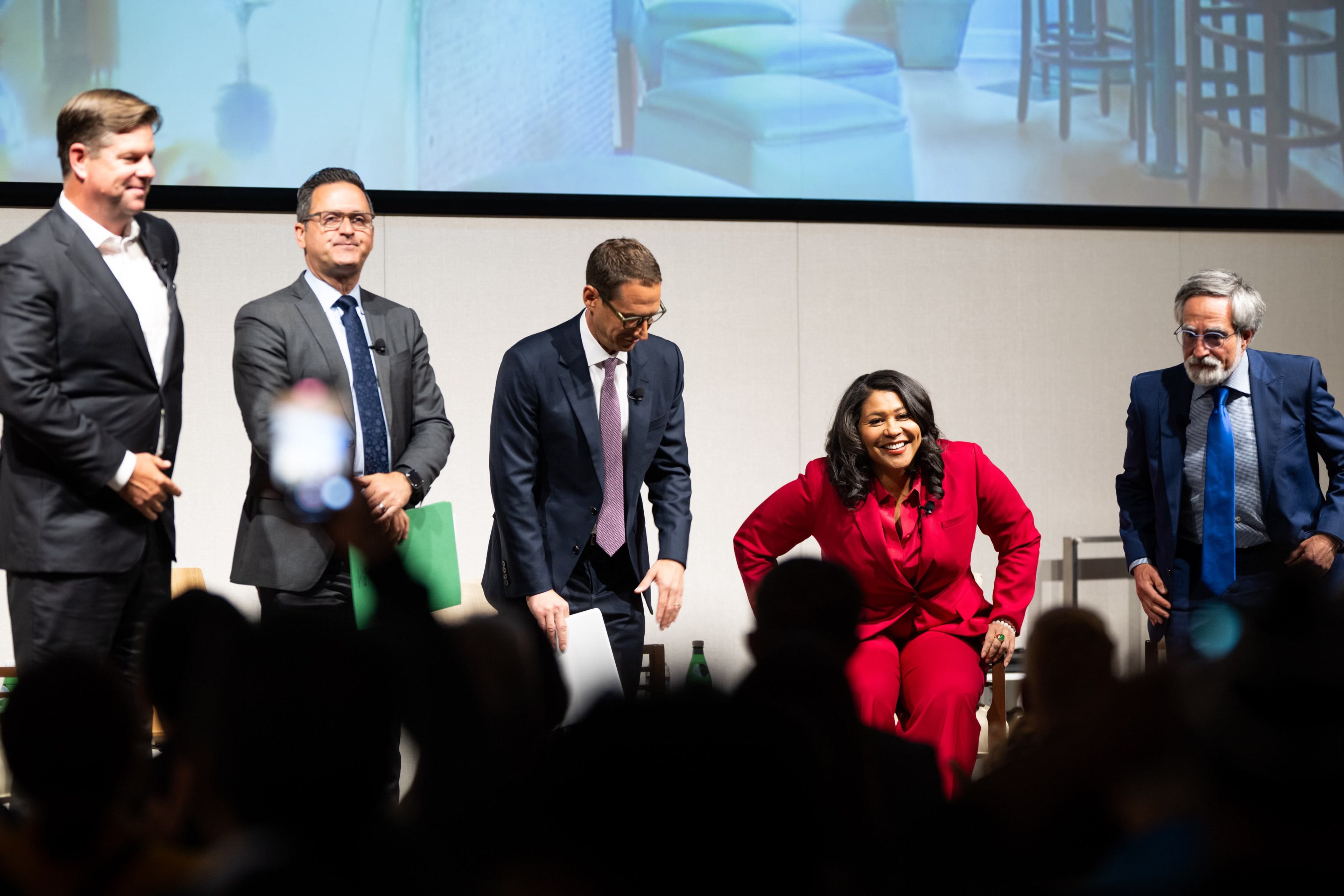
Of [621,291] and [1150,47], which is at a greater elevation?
[1150,47]

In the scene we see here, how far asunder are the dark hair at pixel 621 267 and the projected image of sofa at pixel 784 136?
1.55 metres

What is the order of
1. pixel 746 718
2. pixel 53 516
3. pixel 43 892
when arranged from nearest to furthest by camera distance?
pixel 746 718 → pixel 43 892 → pixel 53 516

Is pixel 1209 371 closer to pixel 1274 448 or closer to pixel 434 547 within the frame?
pixel 1274 448

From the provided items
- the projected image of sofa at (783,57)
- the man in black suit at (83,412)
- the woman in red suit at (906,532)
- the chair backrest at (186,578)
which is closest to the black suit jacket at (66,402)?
the man in black suit at (83,412)

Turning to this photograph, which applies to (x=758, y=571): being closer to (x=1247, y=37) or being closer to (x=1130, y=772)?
(x=1130, y=772)

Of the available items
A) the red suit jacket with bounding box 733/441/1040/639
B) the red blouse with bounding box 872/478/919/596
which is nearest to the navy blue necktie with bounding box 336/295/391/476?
the red suit jacket with bounding box 733/441/1040/639

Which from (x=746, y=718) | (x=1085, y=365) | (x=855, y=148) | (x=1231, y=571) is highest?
(x=855, y=148)

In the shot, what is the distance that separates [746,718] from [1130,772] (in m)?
0.25

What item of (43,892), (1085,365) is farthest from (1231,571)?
(43,892)

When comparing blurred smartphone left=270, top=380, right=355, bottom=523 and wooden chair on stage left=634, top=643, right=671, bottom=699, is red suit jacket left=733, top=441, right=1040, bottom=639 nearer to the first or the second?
wooden chair on stage left=634, top=643, right=671, bottom=699

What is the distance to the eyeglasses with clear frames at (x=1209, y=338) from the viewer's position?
324cm

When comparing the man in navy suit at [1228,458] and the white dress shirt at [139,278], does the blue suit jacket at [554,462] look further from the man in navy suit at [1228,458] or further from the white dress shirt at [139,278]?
the man in navy suit at [1228,458]

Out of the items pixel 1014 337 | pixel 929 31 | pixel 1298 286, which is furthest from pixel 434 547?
pixel 1298 286

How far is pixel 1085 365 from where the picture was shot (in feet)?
15.1
